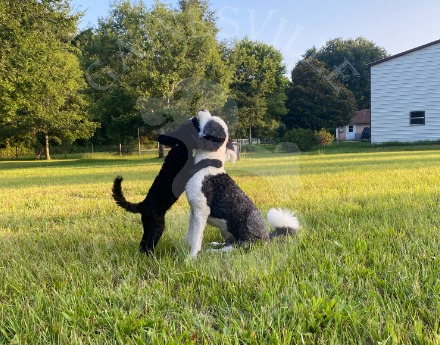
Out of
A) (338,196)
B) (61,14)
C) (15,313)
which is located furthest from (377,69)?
(15,313)

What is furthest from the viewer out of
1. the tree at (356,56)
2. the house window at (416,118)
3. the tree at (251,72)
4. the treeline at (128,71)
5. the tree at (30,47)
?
the tree at (356,56)

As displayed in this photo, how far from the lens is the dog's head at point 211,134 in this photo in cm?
218

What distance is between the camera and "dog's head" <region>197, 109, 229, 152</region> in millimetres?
2182

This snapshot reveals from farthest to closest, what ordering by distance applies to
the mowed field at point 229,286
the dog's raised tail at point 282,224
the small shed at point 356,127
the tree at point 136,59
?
the small shed at point 356,127 → the tree at point 136,59 → the dog's raised tail at point 282,224 → the mowed field at point 229,286

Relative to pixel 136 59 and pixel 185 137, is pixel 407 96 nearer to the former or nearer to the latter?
pixel 136 59

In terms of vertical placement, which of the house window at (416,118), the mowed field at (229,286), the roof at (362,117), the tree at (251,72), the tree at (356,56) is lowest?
the mowed field at (229,286)

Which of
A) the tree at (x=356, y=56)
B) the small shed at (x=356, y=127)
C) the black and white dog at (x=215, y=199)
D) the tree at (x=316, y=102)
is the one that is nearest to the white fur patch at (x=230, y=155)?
the black and white dog at (x=215, y=199)

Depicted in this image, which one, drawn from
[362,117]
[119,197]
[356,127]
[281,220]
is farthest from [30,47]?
[356,127]

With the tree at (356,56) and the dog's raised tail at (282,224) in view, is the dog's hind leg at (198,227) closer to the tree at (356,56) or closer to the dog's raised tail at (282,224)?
the dog's raised tail at (282,224)

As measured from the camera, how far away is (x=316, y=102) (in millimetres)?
36938

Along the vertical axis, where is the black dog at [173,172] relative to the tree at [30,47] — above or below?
below

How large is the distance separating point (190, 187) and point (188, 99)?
2.55 metres

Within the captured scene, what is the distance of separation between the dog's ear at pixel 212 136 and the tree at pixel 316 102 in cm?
3553

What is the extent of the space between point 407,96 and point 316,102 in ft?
55.7
